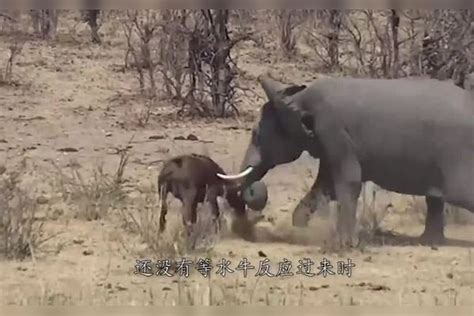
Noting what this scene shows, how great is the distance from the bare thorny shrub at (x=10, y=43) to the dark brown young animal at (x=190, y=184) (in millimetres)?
4016

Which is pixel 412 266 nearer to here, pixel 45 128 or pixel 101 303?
pixel 101 303

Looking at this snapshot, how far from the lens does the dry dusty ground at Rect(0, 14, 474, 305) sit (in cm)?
464

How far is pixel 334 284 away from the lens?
189 inches

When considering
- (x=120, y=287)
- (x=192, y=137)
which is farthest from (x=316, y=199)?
(x=192, y=137)

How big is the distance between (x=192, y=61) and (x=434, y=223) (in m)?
3.61

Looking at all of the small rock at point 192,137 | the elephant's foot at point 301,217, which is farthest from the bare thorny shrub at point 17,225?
the small rock at point 192,137

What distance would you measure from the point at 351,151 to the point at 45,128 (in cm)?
335

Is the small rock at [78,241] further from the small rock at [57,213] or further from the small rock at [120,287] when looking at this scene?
the small rock at [120,287]

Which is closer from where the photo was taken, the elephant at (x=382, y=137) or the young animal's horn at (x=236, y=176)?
the elephant at (x=382, y=137)

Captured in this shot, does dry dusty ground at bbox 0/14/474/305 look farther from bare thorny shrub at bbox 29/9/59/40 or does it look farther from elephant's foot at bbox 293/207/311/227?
bare thorny shrub at bbox 29/9/59/40

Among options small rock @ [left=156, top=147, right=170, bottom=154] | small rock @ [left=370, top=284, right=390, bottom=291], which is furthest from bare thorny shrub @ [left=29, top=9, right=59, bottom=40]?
small rock @ [left=370, top=284, right=390, bottom=291]

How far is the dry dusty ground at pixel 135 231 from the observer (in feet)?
15.2

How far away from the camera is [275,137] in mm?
5742

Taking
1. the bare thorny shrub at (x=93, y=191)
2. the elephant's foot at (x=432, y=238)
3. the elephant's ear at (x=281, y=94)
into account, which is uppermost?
the elephant's ear at (x=281, y=94)
